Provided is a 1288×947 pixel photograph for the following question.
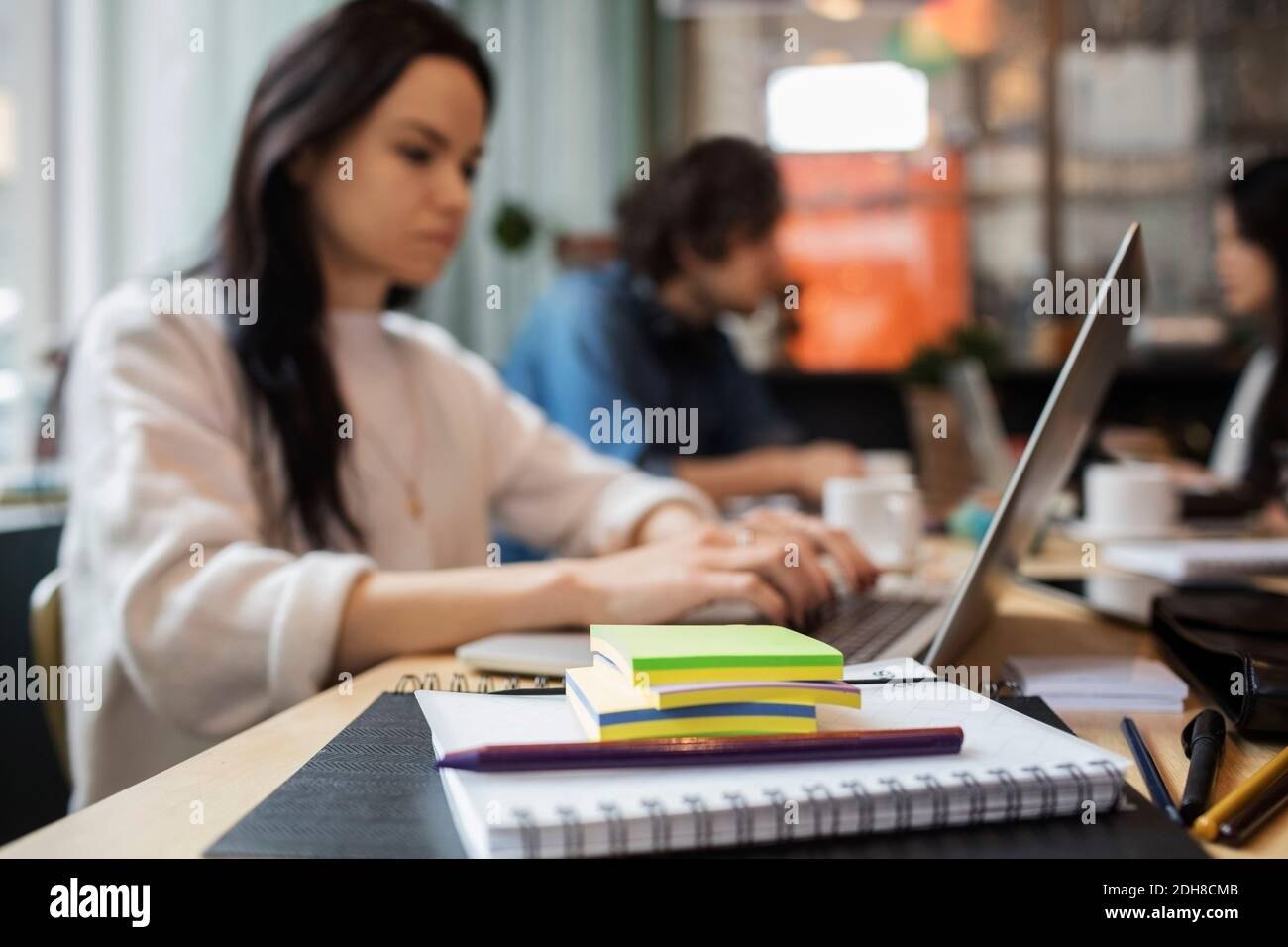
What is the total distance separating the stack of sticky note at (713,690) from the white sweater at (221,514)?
0.35 meters

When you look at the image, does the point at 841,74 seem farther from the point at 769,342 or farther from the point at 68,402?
the point at 68,402

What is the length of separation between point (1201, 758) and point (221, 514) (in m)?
0.64

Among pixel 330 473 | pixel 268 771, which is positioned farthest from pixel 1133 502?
pixel 268 771

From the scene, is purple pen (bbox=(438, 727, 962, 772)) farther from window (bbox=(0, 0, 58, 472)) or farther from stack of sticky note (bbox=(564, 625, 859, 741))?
window (bbox=(0, 0, 58, 472))

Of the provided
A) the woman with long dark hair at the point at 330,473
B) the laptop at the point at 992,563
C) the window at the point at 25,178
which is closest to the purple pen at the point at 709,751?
the laptop at the point at 992,563

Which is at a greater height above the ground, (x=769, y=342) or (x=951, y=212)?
(x=951, y=212)

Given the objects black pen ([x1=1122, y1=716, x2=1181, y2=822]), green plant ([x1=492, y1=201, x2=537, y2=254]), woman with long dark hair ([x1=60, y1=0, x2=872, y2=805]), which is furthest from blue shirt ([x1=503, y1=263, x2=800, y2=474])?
black pen ([x1=1122, y1=716, x2=1181, y2=822])

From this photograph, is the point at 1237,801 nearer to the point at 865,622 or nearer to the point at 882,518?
the point at 865,622

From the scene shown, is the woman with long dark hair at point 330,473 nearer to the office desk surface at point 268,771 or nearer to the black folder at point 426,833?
the office desk surface at point 268,771

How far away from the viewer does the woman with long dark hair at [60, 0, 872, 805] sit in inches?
30.4

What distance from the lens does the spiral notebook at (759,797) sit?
38 centimetres
